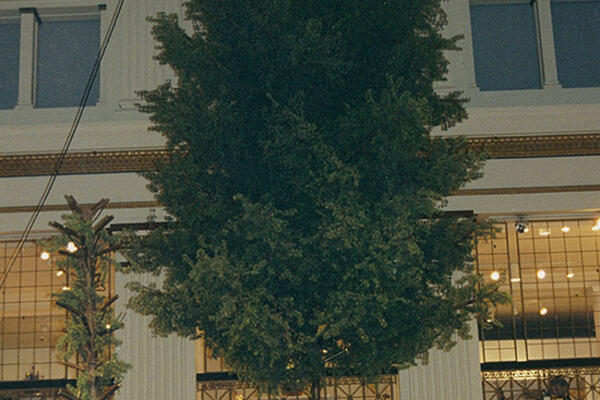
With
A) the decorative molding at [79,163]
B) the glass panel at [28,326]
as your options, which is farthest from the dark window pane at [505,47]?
the glass panel at [28,326]

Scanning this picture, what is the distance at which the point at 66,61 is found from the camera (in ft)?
54.8

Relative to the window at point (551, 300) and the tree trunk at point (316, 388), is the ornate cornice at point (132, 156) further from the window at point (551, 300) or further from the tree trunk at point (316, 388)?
the tree trunk at point (316, 388)

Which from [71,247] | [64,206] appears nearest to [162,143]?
[64,206]

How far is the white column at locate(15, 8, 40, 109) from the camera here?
1633cm

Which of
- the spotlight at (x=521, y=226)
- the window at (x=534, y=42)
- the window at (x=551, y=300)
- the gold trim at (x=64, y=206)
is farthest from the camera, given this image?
the window at (x=551, y=300)

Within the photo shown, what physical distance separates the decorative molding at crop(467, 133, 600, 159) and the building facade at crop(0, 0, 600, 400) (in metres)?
0.02

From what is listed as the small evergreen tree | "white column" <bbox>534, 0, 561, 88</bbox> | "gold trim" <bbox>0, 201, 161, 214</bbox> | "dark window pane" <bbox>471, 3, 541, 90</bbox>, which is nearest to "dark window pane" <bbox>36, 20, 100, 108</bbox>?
"gold trim" <bbox>0, 201, 161, 214</bbox>

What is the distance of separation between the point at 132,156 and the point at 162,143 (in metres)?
0.64

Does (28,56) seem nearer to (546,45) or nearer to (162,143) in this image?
(162,143)

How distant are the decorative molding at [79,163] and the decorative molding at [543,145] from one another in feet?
21.2

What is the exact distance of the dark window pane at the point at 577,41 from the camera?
54.4 ft

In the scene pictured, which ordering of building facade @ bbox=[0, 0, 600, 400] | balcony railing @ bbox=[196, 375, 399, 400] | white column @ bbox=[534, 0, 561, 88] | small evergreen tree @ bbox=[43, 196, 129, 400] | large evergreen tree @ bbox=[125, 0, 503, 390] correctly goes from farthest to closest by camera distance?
white column @ bbox=[534, 0, 561, 88]
balcony railing @ bbox=[196, 375, 399, 400]
building facade @ bbox=[0, 0, 600, 400]
large evergreen tree @ bbox=[125, 0, 503, 390]
small evergreen tree @ bbox=[43, 196, 129, 400]

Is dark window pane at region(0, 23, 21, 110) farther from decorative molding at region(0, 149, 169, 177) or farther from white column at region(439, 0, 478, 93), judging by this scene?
white column at region(439, 0, 478, 93)

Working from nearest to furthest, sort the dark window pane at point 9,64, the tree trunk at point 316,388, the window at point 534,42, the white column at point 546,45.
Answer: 1. the tree trunk at point 316,388
2. the white column at point 546,45
3. the window at point 534,42
4. the dark window pane at point 9,64
